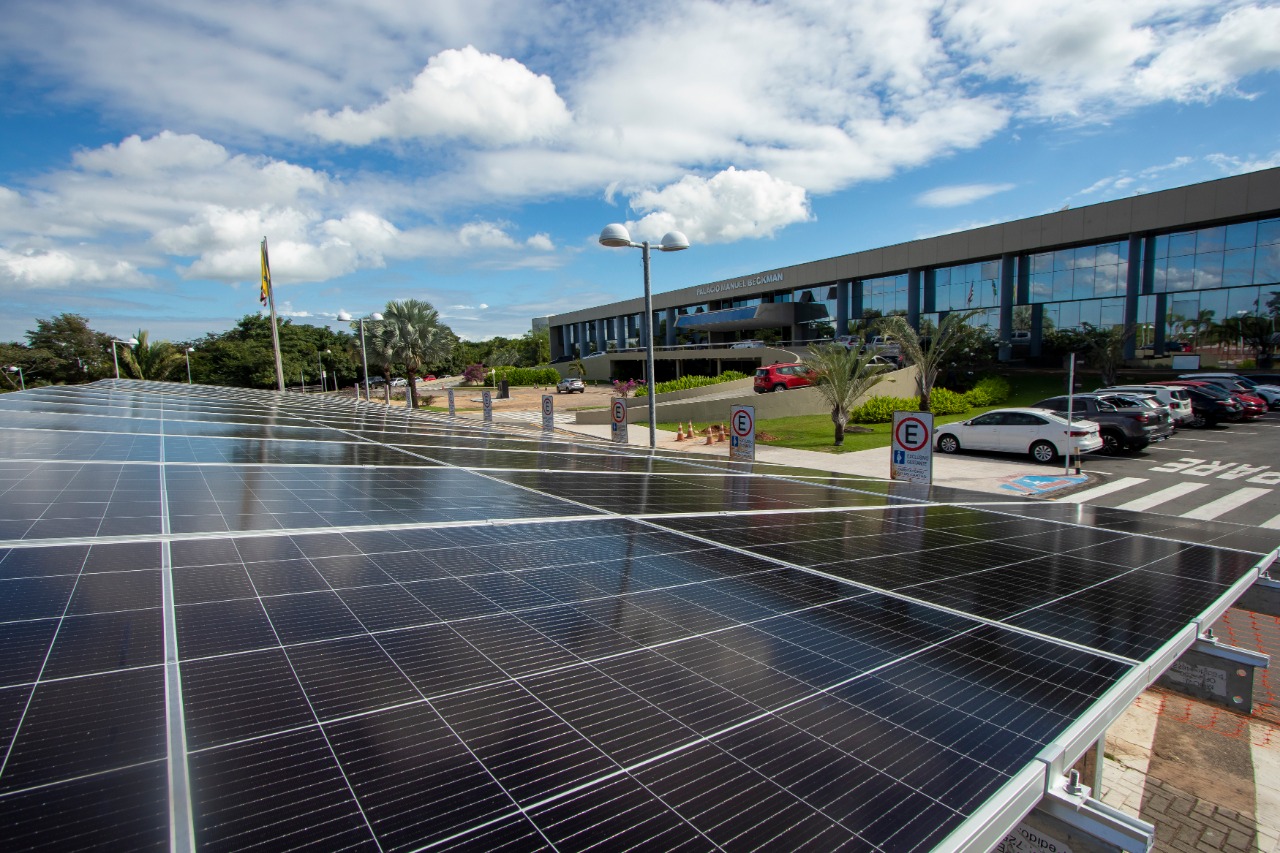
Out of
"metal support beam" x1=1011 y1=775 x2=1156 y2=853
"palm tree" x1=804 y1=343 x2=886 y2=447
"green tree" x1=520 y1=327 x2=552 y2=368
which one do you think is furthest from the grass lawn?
"green tree" x1=520 y1=327 x2=552 y2=368

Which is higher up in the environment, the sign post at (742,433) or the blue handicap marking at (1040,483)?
the sign post at (742,433)

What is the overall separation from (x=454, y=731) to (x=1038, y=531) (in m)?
8.47

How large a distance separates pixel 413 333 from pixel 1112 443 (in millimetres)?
43347

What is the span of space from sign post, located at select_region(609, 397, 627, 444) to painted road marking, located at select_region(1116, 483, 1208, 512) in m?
15.6

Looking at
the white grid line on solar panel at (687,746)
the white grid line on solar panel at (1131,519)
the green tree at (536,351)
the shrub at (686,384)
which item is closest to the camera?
the white grid line on solar panel at (687,746)

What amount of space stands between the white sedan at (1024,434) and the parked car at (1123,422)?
0.93 meters

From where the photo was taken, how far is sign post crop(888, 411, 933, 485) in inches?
556

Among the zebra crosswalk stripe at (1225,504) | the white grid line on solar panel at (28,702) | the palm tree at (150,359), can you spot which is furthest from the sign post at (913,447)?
the palm tree at (150,359)

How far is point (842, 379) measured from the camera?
25.6m

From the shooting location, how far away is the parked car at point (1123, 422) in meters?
21.1

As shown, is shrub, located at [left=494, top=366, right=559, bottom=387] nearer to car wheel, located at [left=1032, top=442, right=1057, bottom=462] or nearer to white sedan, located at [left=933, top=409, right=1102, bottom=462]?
white sedan, located at [left=933, top=409, right=1102, bottom=462]

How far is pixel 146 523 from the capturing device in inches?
220

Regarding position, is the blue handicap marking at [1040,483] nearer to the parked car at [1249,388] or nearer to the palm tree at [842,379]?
the palm tree at [842,379]

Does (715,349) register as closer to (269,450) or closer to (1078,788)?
(269,450)
